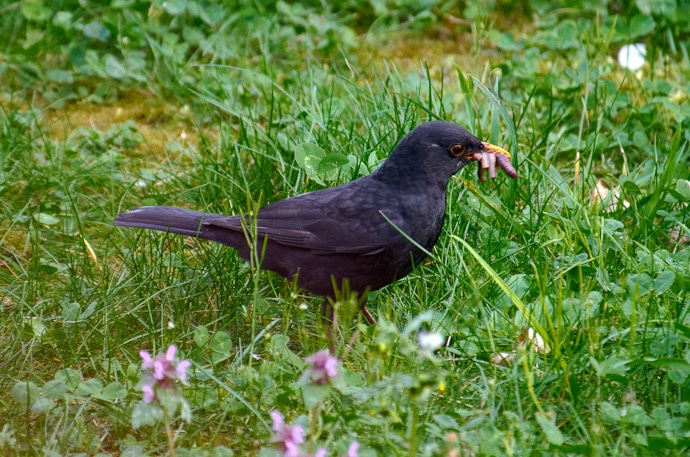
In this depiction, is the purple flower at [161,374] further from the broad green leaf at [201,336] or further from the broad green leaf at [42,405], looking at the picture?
the broad green leaf at [201,336]

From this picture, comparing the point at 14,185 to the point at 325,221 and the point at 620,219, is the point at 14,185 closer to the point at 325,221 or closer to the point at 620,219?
the point at 325,221

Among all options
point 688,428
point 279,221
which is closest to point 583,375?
point 688,428

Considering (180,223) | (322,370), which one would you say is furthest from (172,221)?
(322,370)

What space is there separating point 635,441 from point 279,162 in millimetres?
2464

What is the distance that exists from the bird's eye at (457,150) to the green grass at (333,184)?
262 mm

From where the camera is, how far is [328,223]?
3.91 metres

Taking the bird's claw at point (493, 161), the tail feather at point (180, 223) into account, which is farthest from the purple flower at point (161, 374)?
the bird's claw at point (493, 161)

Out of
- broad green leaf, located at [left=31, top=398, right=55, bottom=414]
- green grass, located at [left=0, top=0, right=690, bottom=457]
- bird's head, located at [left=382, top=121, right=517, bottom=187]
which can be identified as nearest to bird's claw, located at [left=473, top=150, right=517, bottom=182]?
Answer: bird's head, located at [left=382, top=121, right=517, bottom=187]

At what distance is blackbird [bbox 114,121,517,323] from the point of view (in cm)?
380

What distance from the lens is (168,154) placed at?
5328mm

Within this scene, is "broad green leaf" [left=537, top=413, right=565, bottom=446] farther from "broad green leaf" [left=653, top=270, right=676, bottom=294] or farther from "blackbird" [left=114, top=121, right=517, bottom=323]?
"blackbird" [left=114, top=121, right=517, bottom=323]

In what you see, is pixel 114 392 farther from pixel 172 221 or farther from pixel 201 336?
pixel 172 221

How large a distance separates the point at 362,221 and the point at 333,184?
570 millimetres

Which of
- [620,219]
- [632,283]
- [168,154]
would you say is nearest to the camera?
[632,283]
